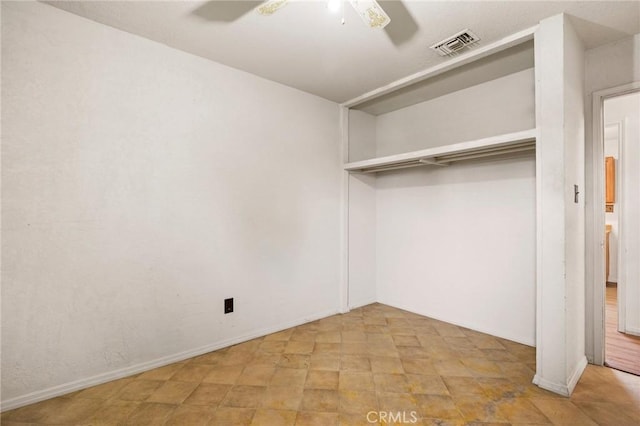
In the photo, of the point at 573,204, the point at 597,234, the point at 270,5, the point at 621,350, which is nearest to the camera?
the point at 270,5

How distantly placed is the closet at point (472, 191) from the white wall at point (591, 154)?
9.4 inches

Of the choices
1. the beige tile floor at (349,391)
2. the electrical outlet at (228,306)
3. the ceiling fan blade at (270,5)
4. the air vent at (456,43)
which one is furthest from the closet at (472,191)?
the ceiling fan blade at (270,5)

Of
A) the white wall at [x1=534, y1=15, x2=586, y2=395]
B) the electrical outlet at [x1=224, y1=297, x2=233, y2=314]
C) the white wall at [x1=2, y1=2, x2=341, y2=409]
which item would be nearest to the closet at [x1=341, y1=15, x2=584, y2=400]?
the white wall at [x1=534, y1=15, x2=586, y2=395]

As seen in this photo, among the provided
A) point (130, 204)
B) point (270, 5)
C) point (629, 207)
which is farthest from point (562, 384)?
point (130, 204)

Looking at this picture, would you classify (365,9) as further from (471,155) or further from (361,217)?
(361,217)

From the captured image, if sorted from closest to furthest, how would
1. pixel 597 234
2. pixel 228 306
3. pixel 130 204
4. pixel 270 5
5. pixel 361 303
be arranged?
pixel 270 5 → pixel 130 204 → pixel 597 234 → pixel 228 306 → pixel 361 303

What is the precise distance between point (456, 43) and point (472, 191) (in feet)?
4.73

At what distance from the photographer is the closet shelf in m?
2.18

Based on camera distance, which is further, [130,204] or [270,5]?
[130,204]

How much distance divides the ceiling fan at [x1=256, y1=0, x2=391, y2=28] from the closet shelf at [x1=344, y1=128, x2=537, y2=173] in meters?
1.27

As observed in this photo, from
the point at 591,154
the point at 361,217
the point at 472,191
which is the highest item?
the point at 591,154

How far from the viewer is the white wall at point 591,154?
2277 millimetres

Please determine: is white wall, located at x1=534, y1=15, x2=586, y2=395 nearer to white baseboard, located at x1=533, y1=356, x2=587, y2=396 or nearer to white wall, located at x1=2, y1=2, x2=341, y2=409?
white baseboard, located at x1=533, y1=356, x2=587, y2=396

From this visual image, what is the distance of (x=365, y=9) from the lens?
1.51 metres
